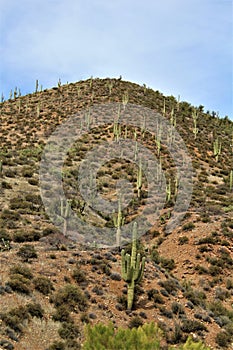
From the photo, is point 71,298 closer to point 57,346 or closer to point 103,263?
point 57,346

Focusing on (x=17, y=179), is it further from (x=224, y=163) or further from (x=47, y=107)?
(x=47, y=107)

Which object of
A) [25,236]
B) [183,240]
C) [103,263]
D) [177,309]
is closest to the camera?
[177,309]

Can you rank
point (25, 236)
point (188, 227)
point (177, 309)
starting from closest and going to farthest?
point (177, 309)
point (25, 236)
point (188, 227)

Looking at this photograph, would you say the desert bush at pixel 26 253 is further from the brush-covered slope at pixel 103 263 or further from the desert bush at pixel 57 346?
the desert bush at pixel 57 346

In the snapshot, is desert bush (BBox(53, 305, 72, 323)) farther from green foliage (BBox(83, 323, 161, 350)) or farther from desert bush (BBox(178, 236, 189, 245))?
desert bush (BBox(178, 236, 189, 245))

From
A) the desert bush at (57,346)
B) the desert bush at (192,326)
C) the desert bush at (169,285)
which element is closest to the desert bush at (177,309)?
the desert bush at (192,326)

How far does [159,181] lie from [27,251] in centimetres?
2095

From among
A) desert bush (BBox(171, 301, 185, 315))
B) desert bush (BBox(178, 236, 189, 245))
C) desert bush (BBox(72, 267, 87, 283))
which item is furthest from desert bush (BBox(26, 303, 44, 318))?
desert bush (BBox(178, 236, 189, 245))

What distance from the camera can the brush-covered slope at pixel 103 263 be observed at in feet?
41.1

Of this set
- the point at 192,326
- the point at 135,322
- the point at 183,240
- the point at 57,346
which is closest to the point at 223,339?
the point at 192,326

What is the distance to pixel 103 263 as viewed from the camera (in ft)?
53.8

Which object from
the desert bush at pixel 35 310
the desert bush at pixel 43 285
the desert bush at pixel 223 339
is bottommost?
the desert bush at pixel 223 339

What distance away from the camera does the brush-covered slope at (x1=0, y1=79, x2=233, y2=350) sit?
12539 mm

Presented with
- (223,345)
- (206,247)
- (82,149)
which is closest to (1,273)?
(223,345)
